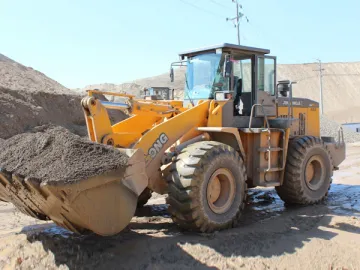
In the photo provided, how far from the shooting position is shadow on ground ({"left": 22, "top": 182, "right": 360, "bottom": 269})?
4570 mm

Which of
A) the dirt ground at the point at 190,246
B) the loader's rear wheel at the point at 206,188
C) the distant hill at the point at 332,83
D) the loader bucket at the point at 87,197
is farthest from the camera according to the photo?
the distant hill at the point at 332,83

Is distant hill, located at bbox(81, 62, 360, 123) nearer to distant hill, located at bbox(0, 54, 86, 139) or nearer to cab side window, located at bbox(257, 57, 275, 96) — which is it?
distant hill, located at bbox(0, 54, 86, 139)

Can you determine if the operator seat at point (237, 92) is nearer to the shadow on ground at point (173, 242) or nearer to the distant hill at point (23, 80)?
the shadow on ground at point (173, 242)

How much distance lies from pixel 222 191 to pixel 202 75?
212 cm

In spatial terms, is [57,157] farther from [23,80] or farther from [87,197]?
[23,80]

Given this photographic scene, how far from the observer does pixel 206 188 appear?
212 inches

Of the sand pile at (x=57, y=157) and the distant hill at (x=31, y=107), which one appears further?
the distant hill at (x=31, y=107)

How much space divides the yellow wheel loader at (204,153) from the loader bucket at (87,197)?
1cm

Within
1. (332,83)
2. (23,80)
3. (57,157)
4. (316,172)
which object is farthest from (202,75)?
(332,83)

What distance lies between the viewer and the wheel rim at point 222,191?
18.5 feet

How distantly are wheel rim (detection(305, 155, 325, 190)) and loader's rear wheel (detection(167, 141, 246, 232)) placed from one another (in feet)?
7.36

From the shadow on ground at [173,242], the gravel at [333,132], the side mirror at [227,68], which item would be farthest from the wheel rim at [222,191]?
the gravel at [333,132]

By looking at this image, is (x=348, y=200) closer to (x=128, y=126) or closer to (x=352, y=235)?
(x=352, y=235)

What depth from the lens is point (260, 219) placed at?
6621 millimetres
